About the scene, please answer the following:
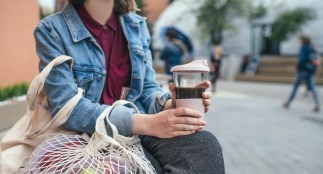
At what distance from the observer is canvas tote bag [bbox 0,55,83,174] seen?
1.62 m

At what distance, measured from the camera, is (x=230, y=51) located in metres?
30.9

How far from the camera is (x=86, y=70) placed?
1761 millimetres

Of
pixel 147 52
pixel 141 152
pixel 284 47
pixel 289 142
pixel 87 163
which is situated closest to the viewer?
pixel 87 163

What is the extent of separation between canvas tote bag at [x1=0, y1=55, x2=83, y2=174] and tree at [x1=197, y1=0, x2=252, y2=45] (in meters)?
26.4

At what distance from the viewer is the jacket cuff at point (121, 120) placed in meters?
1.59

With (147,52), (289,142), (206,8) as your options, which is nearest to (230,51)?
(206,8)

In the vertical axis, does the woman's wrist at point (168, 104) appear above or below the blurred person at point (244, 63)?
above

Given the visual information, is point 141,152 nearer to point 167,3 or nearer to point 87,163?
point 87,163

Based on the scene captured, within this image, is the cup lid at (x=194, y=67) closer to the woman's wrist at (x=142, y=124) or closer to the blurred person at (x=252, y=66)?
the woman's wrist at (x=142, y=124)

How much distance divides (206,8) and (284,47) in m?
5.50

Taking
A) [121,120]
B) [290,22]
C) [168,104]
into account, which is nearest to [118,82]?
[168,104]

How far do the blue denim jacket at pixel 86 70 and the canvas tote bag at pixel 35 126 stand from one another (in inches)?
1.1

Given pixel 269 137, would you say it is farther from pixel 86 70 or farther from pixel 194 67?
pixel 194 67

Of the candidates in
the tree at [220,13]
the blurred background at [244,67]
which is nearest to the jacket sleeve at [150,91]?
the blurred background at [244,67]
